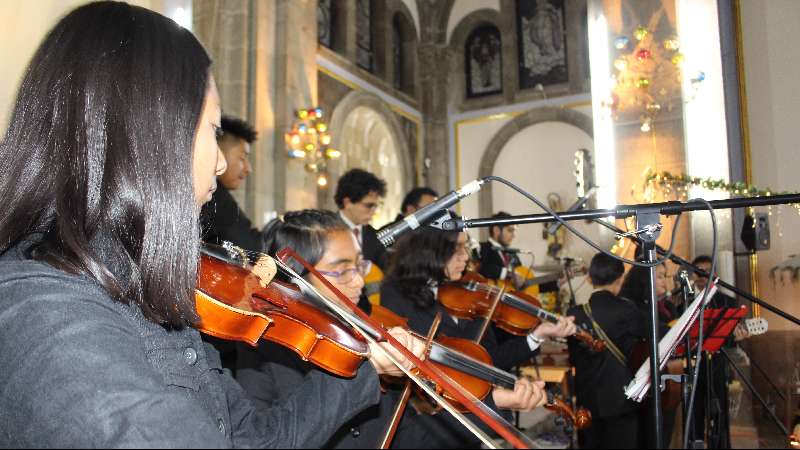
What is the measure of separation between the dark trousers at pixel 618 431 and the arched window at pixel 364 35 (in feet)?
31.8

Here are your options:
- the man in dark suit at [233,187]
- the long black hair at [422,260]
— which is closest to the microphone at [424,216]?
the long black hair at [422,260]

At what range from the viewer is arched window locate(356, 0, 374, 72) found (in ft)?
41.0

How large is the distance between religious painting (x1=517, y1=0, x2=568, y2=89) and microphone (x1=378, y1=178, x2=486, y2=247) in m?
11.9

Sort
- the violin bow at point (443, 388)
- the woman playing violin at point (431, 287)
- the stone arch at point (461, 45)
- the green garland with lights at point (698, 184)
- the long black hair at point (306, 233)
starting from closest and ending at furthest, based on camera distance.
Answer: the violin bow at point (443, 388) → the long black hair at point (306, 233) → the woman playing violin at point (431, 287) → the green garland with lights at point (698, 184) → the stone arch at point (461, 45)

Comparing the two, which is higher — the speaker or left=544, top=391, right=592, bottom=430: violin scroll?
the speaker

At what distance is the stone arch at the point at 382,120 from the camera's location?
10719 mm

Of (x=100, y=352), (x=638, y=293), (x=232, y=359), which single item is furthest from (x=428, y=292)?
(x=100, y=352)

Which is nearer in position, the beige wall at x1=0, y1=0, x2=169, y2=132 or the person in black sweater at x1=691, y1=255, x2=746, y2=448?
the beige wall at x1=0, y1=0, x2=169, y2=132

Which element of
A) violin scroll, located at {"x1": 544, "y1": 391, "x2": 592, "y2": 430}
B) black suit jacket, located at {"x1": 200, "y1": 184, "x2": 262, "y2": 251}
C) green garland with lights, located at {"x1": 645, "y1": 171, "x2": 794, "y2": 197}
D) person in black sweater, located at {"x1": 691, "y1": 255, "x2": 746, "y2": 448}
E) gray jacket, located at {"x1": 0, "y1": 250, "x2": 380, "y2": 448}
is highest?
green garland with lights, located at {"x1": 645, "y1": 171, "x2": 794, "y2": 197}

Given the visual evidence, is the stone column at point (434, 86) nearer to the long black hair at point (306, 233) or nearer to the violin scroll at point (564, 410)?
the long black hair at point (306, 233)

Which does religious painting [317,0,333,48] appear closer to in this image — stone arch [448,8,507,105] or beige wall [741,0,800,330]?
stone arch [448,8,507,105]

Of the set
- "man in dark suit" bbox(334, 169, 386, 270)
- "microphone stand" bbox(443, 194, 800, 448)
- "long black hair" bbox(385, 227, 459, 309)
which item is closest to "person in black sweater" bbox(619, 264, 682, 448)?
"long black hair" bbox(385, 227, 459, 309)

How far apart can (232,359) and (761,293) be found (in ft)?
9.54

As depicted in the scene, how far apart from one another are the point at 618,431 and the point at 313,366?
2671 mm
